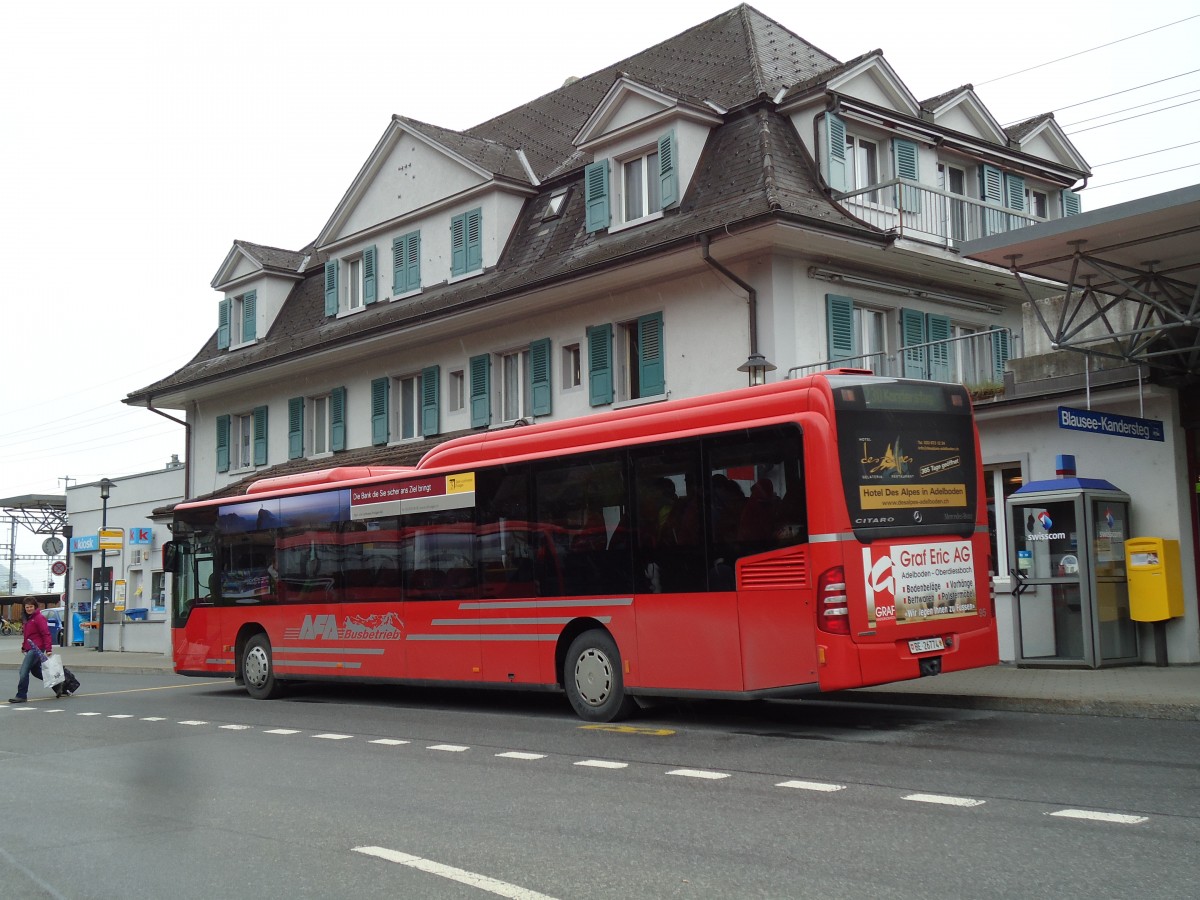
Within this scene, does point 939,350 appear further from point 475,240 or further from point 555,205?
point 475,240

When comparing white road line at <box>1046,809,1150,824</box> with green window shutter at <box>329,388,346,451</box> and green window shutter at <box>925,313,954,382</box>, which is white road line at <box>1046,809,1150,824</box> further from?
green window shutter at <box>329,388,346,451</box>

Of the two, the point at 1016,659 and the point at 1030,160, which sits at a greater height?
the point at 1030,160

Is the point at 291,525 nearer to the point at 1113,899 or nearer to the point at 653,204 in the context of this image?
the point at 653,204

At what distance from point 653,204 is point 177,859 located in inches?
685

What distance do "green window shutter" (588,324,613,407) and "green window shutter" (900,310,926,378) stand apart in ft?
17.5

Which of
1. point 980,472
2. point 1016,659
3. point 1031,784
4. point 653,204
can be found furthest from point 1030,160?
point 1031,784

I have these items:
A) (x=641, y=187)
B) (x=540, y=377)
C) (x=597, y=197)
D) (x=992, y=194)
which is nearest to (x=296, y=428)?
(x=540, y=377)

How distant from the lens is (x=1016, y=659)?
16406 millimetres

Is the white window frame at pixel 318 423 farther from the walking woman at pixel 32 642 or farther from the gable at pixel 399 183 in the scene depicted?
the walking woman at pixel 32 642

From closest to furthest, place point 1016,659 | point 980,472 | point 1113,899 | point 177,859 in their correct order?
point 1113,899, point 177,859, point 980,472, point 1016,659

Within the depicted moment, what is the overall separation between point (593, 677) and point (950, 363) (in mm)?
11513

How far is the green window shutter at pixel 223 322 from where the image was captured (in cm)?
3488

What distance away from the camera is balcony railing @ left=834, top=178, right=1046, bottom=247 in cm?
2141

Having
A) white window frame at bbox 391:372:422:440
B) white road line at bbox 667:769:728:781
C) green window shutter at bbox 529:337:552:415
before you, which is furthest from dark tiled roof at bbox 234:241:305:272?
white road line at bbox 667:769:728:781
